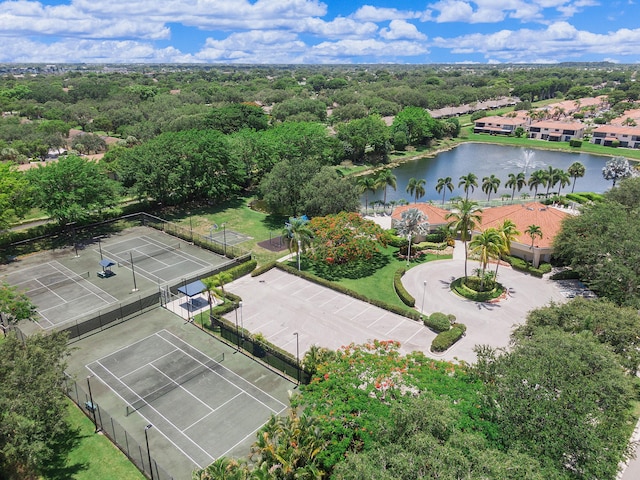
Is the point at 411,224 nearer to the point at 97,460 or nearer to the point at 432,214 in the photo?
the point at 432,214

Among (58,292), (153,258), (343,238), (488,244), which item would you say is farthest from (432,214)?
(58,292)

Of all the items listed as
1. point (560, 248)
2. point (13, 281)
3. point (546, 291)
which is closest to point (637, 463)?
point (546, 291)

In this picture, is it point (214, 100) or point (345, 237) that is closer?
point (345, 237)

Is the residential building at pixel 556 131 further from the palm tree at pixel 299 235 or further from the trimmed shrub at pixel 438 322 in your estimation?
the trimmed shrub at pixel 438 322

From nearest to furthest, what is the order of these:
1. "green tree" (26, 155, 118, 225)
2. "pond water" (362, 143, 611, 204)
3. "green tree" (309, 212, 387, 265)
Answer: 1. "green tree" (309, 212, 387, 265)
2. "green tree" (26, 155, 118, 225)
3. "pond water" (362, 143, 611, 204)

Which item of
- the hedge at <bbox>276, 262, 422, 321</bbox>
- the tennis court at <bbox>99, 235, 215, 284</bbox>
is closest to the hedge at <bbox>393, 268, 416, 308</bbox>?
the hedge at <bbox>276, 262, 422, 321</bbox>

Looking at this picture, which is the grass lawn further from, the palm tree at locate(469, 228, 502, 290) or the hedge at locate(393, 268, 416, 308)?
the palm tree at locate(469, 228, 502, 290)

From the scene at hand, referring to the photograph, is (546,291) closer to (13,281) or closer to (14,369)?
(14,369)
